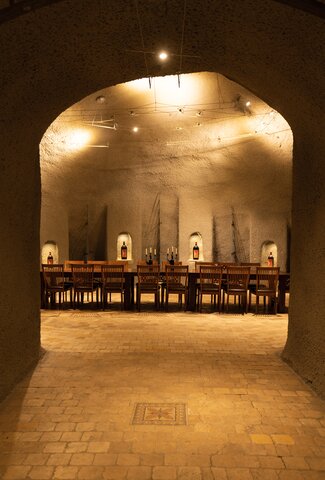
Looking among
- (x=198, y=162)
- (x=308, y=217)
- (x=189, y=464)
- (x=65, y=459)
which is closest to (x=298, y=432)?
(x=189, y=464)

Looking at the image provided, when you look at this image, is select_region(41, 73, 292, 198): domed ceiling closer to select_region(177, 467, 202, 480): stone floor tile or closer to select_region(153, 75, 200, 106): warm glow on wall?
select_region(153, 75, 200, 106): warm glow on wall

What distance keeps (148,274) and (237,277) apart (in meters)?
1.70

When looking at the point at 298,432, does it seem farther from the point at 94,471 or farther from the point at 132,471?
the point at 94,471

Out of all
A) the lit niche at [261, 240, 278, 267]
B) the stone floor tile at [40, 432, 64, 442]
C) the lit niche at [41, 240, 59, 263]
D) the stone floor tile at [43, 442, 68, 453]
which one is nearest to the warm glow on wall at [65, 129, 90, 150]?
the lit niche at [41, 240, 59, 263]

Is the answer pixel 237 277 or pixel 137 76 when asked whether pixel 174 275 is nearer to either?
pixel 237 277

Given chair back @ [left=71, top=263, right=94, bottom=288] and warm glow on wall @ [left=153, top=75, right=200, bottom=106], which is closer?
chair back @ [left=71, top=263, right=94, bottom=288]

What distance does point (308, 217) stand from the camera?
12.5ft

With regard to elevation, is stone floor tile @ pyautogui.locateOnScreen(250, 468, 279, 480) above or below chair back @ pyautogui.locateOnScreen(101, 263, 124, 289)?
below

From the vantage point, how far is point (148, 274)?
23.7 ft

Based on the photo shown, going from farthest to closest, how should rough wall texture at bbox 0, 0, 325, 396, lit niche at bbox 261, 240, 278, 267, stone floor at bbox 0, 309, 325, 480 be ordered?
lit niche at bbox 261, 240, 278, 267 → rough wall texture at bbox 0, 0, 325, 396 → stone floor at bbox 0, 309, 325, 480

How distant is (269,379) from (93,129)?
8098 mm

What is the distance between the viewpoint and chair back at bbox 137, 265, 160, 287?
7190mm

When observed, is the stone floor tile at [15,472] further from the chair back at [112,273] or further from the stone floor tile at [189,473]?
the chair back at [112,273]

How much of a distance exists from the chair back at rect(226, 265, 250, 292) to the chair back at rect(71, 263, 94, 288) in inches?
103
